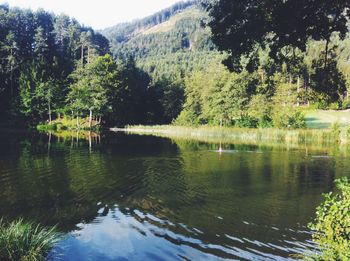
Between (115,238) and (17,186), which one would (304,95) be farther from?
(17,186)

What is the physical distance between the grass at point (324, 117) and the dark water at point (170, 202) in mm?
43325

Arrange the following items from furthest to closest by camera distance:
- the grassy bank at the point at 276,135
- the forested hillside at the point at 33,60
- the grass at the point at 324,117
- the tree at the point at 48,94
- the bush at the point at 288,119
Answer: the forested hillside at the point at 33,60 → the tree at the point at 48,94 → the grass at the point at 324,117 → the bush at the point at 288,119 → the grassy bank at the point at 276,135

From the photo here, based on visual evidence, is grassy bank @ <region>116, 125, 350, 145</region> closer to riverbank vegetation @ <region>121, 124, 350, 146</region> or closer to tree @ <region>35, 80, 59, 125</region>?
riverbank vegetation @ <region>121, 124, 350, 146</region>

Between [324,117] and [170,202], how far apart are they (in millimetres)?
70827

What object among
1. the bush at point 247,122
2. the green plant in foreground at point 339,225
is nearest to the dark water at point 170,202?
the green plant in foreground at point 339,225

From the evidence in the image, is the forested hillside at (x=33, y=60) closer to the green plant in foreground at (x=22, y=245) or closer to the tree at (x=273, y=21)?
the tree at (x=273, y=21)

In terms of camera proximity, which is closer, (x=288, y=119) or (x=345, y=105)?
(x=288, y=119)

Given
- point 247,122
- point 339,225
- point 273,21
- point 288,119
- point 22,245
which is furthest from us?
point 247,122

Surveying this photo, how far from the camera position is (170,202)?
18.8 meters

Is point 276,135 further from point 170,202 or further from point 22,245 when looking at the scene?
point 22,245

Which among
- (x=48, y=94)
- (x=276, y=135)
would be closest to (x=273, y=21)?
(x=276, y=135)

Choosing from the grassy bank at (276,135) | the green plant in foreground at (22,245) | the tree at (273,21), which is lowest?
the green plant in foreground at (22,245)

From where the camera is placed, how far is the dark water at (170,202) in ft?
41.9

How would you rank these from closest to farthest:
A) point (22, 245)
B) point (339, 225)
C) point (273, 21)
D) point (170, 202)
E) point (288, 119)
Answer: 1. point (339, 225)
2. point (22, 245)
3. point (273, 21)
4. point (170, 202)
5. point (288, 119)
